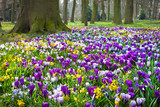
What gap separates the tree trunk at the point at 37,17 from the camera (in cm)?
877

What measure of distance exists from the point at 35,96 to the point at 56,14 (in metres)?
7.72

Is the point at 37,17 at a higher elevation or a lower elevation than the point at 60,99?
higher

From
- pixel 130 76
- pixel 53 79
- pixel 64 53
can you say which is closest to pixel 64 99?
pixel 53 79

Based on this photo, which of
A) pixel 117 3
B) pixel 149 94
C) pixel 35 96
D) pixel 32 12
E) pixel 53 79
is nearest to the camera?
pixel 149 94

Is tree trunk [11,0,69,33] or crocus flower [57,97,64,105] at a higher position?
tree trunk [11,0,69,33]

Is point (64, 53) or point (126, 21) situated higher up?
point (126, 21)

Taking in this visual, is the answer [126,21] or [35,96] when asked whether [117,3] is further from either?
[35,96]

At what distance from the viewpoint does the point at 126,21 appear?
20547mm

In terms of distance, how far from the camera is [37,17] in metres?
8.75

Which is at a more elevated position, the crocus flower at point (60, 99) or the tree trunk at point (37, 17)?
the tree trunk at point (37, 17)

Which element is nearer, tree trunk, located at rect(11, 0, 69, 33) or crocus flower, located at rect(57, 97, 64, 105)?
crocus flower, located at rect(57, 97, 64, 105)

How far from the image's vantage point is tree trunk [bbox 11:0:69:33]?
8.77m

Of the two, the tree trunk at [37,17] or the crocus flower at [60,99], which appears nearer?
the crocus flower at [60,99]

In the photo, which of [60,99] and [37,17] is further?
[37,17]
